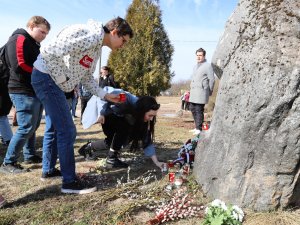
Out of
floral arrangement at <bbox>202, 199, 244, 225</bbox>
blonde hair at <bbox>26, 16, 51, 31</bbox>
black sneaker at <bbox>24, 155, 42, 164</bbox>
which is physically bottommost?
black sneaker at <bbox>24, 155, 42, 164</bbox>

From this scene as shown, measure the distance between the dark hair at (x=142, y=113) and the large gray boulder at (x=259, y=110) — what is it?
114 cm

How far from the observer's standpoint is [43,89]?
134 inches

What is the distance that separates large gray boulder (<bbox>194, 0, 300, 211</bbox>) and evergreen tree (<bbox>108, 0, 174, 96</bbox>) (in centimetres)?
913

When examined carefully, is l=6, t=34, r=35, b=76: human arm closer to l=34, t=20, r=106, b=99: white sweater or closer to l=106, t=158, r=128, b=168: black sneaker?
l=34, t=20, r=106, b=99: white sweater

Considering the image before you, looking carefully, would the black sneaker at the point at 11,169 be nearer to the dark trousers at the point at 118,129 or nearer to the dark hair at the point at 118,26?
the dark trousers at the point at 118,129

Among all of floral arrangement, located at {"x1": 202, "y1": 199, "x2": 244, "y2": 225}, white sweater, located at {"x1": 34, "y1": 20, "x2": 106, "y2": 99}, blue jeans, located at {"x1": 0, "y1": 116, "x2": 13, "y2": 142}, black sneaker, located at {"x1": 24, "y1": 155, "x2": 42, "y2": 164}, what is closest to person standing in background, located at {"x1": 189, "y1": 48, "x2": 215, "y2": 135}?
black sneaker, located at {"x1": 24, "y1": 155, "x2": 42, "y2": 164}

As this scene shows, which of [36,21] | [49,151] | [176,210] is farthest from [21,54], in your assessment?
[176,210]

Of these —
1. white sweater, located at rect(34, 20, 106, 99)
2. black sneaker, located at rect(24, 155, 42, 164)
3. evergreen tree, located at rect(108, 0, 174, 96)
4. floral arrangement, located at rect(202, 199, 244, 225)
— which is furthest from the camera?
evergreen tree, located at rect(108, 0, 174, 96)

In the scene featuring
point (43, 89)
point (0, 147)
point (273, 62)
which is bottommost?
point (0, 147)

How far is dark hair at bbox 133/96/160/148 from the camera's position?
4.32 metres

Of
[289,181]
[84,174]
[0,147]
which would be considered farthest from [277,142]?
[0,147]

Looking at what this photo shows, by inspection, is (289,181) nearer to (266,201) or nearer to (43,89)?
(266,201)

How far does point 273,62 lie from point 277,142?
0.63 meters

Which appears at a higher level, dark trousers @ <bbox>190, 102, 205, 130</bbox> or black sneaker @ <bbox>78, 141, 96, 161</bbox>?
dark trousers @ <bbox>190, 102, 205, 130</bbox>
